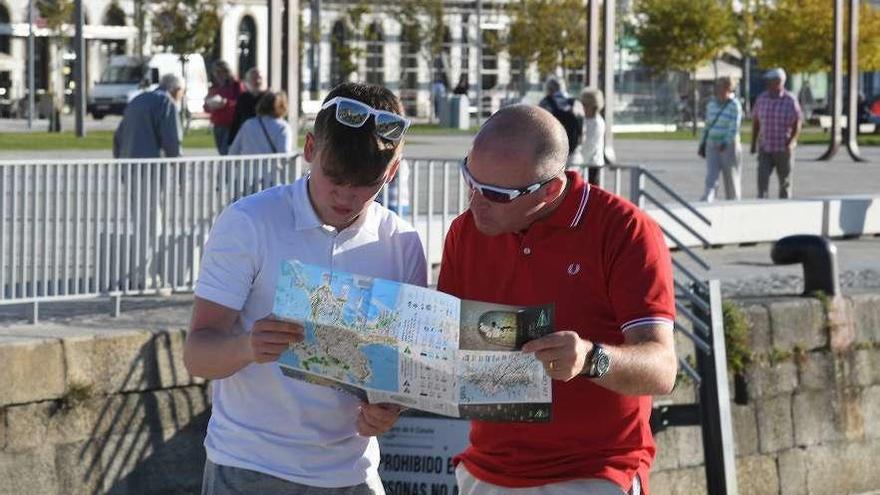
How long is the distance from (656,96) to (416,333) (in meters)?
56.9

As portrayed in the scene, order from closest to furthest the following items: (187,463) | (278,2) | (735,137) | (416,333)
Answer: (416,333)
(187,463)
(278,2)
(735,137)

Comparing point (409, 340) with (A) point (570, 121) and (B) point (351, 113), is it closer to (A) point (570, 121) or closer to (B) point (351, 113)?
(B) point (351, 113)

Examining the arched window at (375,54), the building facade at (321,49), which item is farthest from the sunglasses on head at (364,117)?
the arched window at (375,54)

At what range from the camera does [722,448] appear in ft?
37.7

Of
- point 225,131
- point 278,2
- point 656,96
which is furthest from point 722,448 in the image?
point 656,96

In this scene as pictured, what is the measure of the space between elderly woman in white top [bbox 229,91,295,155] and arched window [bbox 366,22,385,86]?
55464 millimetres

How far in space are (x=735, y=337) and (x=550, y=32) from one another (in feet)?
185

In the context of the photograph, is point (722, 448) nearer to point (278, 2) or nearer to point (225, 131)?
point (278, 2)

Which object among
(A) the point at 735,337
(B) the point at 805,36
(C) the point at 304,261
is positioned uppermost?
(B) the point at 805,36

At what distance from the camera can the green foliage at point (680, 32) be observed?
62656 mm

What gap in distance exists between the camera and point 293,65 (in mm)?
16719

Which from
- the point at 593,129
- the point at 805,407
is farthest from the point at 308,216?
the point at 593,129

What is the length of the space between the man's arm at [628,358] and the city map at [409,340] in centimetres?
5

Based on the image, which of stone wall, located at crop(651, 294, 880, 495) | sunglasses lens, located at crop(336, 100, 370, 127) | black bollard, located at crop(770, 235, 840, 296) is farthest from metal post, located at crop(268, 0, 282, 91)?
sunglasses lens, located at crop(336, 100, 370, 127)
